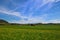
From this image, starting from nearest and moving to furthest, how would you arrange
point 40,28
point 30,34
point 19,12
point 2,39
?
point 2,39
point 30,34
point 19,12
point 40,28

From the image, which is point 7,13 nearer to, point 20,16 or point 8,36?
point 20,16

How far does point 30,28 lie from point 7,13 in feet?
3.02

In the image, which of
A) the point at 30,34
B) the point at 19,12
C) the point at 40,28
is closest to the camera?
the point at 30,34

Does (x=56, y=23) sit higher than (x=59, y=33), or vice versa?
(x=56, y=23)

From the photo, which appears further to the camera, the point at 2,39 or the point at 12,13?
the point at 12,13

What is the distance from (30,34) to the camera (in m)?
5.05

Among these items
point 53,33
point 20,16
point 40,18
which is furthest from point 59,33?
point 20,16

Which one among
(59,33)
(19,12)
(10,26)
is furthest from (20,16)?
(59,33)

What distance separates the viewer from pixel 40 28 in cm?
607

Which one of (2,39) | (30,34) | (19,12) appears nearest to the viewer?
(2,39)

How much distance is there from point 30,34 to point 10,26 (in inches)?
35.9

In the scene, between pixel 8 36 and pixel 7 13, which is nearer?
pixel 8 36

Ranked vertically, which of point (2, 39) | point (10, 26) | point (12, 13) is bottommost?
point (2, 39)

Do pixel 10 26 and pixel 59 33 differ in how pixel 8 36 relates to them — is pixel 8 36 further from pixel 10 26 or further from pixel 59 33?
pixel 59 33
